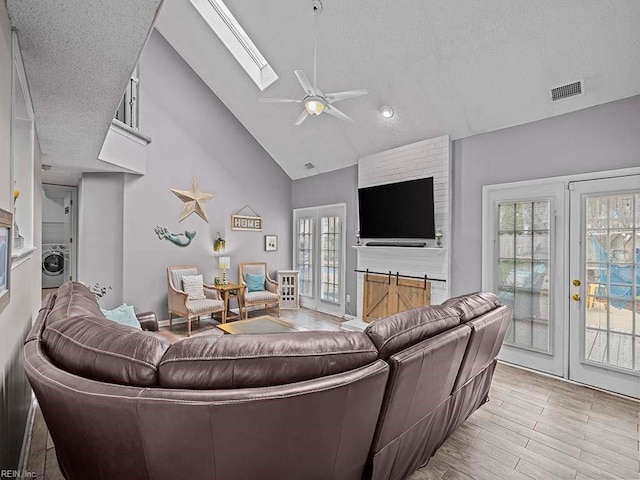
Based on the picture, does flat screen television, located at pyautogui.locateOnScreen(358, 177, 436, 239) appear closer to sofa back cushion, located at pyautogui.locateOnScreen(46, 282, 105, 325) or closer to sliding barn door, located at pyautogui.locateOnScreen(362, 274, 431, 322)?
sliding barn door, located at pyautogui.locateOnScreen(362, 274, 431, 322)

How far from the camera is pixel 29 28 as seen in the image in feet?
4.95

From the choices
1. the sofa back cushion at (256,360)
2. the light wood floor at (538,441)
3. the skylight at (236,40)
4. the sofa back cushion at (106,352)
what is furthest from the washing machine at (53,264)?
the sofa back cushion at (256,360)

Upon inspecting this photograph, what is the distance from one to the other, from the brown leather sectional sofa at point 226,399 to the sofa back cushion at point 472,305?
57cm

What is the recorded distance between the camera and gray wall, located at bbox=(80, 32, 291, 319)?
4855 millimetres

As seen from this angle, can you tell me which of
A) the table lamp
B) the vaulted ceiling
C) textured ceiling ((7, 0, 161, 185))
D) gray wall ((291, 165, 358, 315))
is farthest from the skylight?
the table lamp

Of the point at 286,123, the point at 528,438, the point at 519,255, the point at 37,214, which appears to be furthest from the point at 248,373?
the point at 286,123

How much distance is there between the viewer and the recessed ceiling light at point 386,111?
14.0ft

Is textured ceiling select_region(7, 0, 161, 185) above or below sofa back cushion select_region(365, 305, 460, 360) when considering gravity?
above

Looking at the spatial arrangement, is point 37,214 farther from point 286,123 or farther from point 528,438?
point 528,438

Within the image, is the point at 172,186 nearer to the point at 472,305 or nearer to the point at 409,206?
the point at 409,206

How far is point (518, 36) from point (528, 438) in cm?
347

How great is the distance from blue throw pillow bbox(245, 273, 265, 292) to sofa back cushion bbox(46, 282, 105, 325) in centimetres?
364

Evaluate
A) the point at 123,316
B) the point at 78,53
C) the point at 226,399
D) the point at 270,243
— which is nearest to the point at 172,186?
the point at 270,243

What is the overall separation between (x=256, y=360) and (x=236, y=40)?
5104 mm
